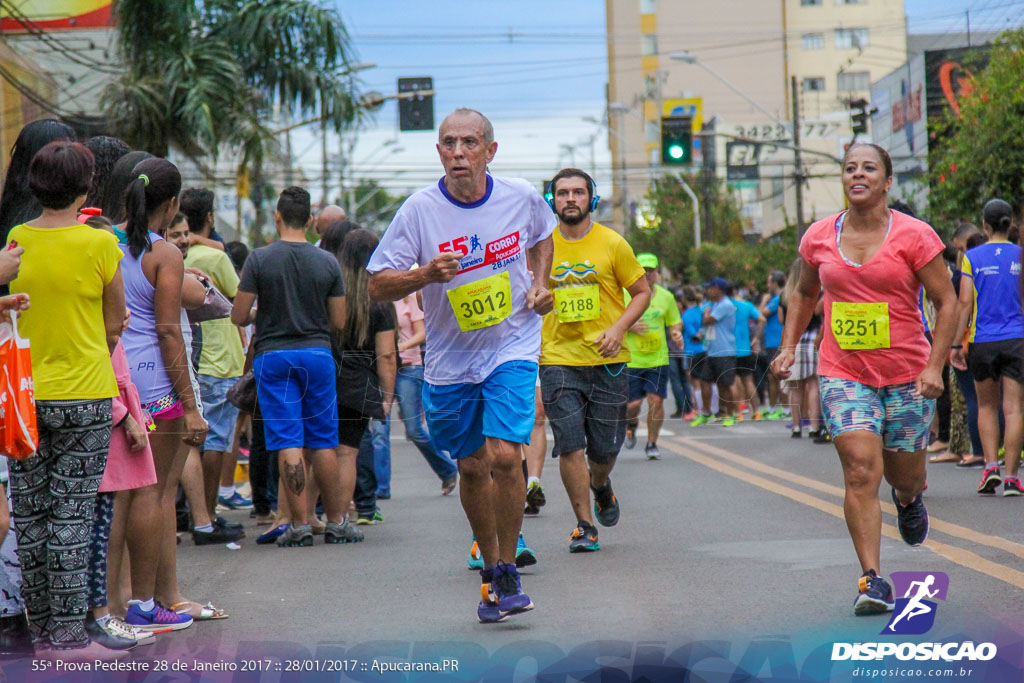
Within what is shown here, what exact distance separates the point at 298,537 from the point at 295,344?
1.26 metres

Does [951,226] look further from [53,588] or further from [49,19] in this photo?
[49,19]

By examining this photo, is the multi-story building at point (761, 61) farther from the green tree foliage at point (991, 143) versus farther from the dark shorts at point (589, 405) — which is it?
the dark shorts at point (589, 405)

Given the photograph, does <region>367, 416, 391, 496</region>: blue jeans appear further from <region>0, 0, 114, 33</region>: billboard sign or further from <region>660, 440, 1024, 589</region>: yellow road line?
<region>0, 0, 114, 33</region>: billboard sign

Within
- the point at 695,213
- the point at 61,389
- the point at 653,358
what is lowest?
the point at 653,358

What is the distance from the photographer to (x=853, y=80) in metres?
78.1

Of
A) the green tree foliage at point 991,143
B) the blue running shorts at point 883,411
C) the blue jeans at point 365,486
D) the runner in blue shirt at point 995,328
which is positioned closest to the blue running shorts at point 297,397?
the blue jeans at point 365,486

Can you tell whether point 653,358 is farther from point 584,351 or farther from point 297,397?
point 297,397

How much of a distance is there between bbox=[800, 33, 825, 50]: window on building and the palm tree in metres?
55.0

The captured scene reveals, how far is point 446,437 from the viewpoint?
5945 mm

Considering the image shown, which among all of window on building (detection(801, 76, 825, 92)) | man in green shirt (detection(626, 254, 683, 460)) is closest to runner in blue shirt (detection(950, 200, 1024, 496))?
man in green shirt (detection(626, 254, 683, 460))

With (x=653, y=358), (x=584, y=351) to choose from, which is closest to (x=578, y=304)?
(x=584, y=351)

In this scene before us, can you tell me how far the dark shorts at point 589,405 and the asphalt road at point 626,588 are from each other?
23.9 inches

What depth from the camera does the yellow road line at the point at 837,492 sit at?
725 centimetres

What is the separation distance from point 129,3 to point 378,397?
56.1ft
